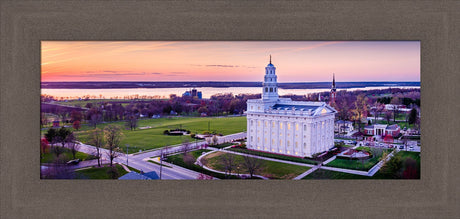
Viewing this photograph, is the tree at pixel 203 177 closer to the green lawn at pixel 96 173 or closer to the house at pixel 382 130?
the green lawn at pixel 96 173

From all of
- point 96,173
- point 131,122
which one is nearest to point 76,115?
point 131,122

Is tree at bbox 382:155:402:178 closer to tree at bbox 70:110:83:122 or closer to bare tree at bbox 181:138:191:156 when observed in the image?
bare tree at bbox 181:138:191:156

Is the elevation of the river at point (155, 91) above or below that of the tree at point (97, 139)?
above

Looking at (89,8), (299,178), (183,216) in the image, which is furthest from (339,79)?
(89,8)

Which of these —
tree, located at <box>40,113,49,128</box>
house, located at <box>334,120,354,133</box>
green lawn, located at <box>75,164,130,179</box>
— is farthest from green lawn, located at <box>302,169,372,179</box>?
tree, located at <box>40,113,49,128</box>

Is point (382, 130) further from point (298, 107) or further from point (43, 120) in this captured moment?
point (43, 120)

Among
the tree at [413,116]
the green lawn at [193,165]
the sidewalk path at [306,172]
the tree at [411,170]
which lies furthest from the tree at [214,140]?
the tree at [413,116]
